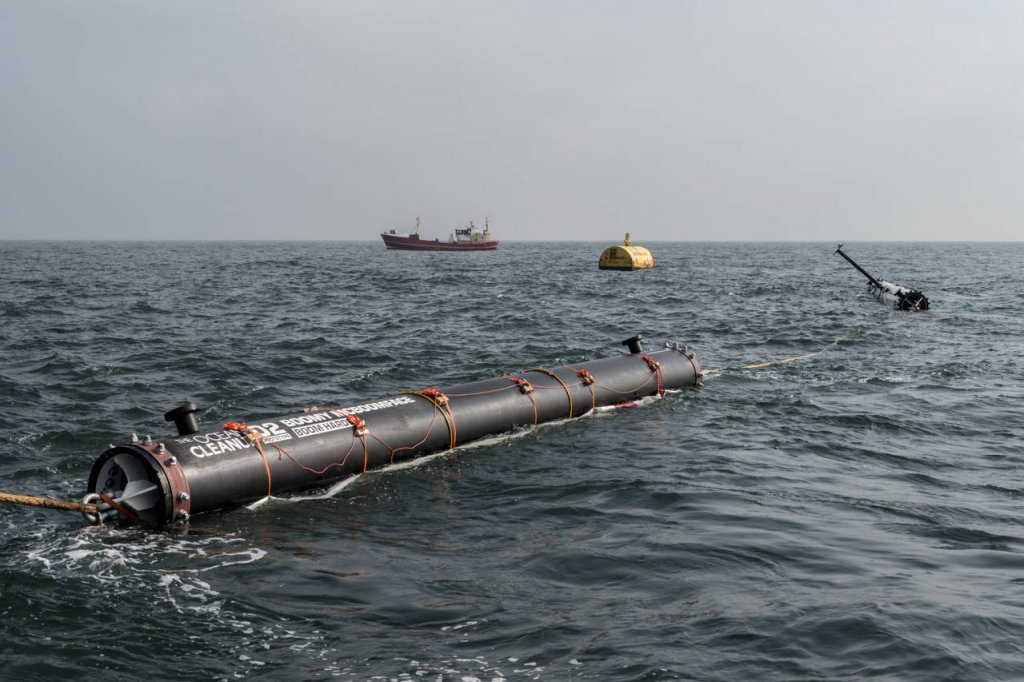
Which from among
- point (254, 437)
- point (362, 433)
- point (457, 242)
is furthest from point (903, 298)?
point (457, 242)

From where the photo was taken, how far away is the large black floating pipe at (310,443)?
30.3 feet

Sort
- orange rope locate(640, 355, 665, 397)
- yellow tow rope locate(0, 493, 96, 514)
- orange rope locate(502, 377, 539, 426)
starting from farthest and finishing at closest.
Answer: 1. orange rope locate(640, 355, 665, 397)
2. orange rope locate(502, 377, 539, 426)
3. yellow tow rope locate(0, 493, 96, 514)

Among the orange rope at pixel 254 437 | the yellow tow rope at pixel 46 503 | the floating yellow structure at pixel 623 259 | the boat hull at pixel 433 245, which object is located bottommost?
the yellow tow rope at pixel 46 503

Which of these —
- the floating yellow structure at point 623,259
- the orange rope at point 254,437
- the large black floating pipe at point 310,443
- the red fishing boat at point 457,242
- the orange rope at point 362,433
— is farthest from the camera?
the red fishing boat at point 457,242

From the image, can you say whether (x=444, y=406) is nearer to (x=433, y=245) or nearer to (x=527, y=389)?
(x=527, y=389)

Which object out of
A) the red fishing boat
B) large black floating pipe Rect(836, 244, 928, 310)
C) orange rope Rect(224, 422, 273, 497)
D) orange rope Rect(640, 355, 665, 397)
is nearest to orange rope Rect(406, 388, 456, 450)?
orange rope Rect(224, 422, 273, 497)

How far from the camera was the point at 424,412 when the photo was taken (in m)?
12.2

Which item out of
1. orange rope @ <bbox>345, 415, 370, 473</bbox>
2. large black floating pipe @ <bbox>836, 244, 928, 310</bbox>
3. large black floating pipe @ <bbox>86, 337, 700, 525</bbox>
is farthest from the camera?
large black floating pipe @ <bbox>836, 244, 928, 310</bbox>

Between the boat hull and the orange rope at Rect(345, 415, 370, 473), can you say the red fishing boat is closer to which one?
the boat hull

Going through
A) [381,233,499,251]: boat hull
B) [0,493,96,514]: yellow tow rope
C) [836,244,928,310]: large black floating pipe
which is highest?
[381,233,499,251]: boat hull

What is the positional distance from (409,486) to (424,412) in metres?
1.48

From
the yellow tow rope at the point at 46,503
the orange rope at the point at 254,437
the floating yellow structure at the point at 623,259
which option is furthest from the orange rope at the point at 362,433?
the floating yellow structure at the point at 623,259

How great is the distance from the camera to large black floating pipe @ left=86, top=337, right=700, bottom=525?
9.24 meters

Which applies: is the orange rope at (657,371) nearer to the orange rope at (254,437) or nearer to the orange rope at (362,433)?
the orange rope at (362,433)
